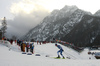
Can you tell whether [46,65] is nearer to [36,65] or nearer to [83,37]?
[36,65]

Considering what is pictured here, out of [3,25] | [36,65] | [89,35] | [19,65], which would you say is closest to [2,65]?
[19,65]

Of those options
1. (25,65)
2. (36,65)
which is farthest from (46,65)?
(25,65)

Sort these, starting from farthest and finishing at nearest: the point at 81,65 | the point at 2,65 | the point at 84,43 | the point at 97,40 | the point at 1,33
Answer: the point at 84,43
the point at 97,40
the point at 1,33
the point at 81,65
the point at 2,65

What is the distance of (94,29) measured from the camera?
19725 centimetres

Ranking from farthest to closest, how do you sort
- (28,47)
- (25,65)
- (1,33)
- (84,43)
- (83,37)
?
(83,37) → (84,43) → (1,33) → (28,47) → (25,65)

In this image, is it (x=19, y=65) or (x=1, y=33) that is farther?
(x=1, y=33)

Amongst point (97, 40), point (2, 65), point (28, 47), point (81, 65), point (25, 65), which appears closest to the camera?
point (2, 65)

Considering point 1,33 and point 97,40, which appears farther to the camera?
point 97,40

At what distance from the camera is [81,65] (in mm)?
8641

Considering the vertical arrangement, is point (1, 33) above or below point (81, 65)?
above

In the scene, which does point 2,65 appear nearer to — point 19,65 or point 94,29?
point 19,65

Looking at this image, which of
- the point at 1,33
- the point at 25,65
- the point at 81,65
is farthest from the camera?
the point at 1,33

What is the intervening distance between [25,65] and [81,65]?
385 cm

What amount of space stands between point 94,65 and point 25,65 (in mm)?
4682
